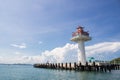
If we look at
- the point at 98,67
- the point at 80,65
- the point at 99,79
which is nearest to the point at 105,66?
the point at 98,67

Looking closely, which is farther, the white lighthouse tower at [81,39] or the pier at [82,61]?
the white lighthouse tower at [81,39]

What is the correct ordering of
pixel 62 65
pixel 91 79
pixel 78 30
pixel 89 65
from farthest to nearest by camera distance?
1. pixel 62 65
2. pixel 78 30
3. pixel 89 65
4. pixel 91 79

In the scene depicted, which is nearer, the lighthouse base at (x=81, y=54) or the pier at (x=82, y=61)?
the pier at (x=82, y=61)

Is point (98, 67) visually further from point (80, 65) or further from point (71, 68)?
point (71, 68)

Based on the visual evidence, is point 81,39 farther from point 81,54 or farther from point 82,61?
point 82,61

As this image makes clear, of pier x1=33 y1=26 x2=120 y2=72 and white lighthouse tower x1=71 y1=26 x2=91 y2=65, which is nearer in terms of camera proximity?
pier x1=33 y1=26 x2=120 y2=72

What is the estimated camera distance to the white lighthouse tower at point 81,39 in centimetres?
4458

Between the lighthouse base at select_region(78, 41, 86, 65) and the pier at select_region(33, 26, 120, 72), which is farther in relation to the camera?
the lighthouse base at select_region(78, 41, 86, 65)

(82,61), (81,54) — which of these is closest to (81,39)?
(81,54)

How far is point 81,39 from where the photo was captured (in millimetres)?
45438

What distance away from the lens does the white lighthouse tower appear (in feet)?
146

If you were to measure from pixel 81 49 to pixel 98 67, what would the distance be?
567 centimetres

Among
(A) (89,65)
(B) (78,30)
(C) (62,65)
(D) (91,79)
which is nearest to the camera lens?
(D) (91,79)

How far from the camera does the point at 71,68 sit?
155 ft
